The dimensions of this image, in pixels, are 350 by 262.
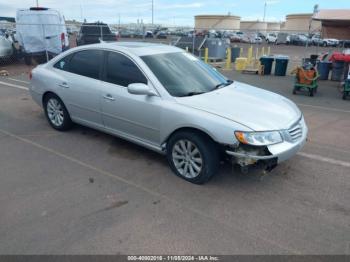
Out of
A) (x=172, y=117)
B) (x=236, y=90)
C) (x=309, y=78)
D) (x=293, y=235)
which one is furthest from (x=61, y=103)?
(x=309, y=78)

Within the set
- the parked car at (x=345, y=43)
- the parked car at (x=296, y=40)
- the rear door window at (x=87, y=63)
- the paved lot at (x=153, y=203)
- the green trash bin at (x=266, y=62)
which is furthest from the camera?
the parked car at (x=296, y=40)

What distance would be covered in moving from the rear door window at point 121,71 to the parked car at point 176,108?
0.04 feet

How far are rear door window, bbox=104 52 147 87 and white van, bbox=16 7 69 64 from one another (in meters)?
10.6

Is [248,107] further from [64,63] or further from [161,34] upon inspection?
[161,34]

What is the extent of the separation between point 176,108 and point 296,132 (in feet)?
4.88

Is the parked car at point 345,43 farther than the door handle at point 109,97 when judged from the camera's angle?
Yes

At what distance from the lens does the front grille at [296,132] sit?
3693mm

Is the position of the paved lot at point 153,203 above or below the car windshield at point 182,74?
below

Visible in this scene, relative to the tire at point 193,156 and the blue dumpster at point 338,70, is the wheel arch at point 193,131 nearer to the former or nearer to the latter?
the tire at point 193,156

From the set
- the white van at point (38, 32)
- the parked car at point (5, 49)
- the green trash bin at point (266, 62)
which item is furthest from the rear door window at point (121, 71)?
the parked car at point (5, 49)

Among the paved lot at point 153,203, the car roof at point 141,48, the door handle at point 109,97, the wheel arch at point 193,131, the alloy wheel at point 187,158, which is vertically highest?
the car roof at point 141,48

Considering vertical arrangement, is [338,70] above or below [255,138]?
below

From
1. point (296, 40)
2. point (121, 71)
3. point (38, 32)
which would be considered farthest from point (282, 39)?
point (121, 71)

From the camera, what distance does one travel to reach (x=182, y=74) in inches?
171
